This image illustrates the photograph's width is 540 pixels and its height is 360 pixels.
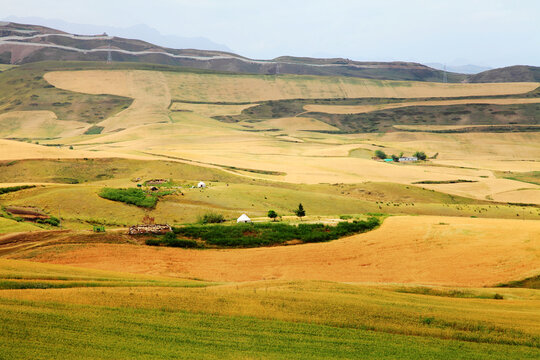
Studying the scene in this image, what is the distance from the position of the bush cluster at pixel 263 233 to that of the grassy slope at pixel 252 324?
55.2ft

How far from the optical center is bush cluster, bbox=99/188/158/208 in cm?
5990

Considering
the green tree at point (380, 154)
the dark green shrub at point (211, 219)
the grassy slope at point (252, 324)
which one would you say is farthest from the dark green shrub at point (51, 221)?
the green tree at point (380, 154)

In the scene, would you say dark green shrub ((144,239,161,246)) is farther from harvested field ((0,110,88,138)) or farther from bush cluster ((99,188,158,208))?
harvested field ((0,110,88,138))

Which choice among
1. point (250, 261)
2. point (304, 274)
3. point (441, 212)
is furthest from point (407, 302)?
point (441, 212)

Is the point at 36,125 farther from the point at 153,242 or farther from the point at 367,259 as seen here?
the point at 367,259

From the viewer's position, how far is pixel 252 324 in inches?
882

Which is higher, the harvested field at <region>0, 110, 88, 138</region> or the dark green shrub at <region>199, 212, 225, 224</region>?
the dark green shrub at <region>199, 212, 225, 224</region>

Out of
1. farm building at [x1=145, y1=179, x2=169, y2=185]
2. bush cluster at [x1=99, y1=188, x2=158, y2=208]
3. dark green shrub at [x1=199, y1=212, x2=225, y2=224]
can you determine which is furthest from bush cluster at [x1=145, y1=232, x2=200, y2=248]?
farm building at [x1=145, y1=179, x2=169, y2=185]

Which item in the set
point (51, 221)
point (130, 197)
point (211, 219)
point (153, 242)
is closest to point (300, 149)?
point (130, 197)

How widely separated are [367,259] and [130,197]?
30.3 meters

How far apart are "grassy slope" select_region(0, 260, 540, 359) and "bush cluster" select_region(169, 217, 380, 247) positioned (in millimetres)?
16833

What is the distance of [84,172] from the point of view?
87438 millimetres

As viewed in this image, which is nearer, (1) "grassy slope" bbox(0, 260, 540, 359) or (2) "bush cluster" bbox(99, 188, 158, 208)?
(1) "grassy slope" bbox(0, 260, 540, 359)

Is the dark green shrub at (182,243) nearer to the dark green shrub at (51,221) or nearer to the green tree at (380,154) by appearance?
the dark green shrub at (51,221)
